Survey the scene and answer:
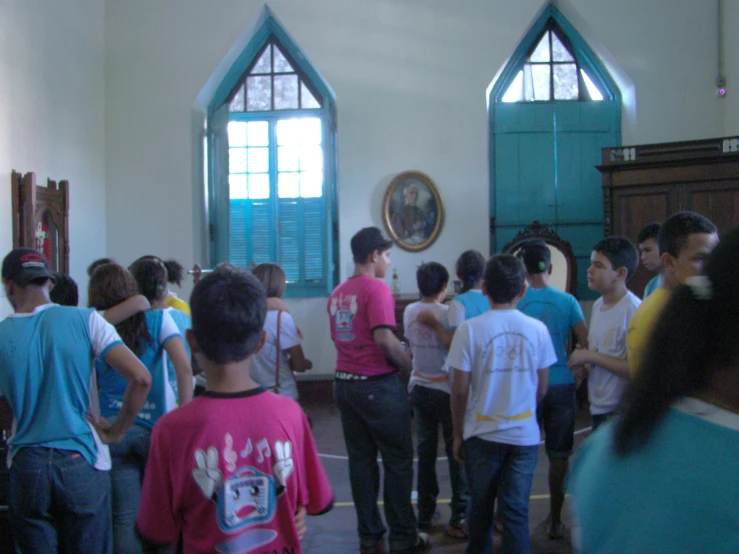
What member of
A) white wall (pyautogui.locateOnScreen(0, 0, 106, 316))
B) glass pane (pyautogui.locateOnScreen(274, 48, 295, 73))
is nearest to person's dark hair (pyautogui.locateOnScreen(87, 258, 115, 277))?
white wall (pyautogui.locateOnScreen(0, 0, 106, 316))

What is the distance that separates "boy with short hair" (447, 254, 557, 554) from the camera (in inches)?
111

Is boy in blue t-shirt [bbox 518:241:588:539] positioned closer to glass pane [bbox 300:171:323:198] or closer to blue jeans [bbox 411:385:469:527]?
blue jeans [bbox 411:385:469:527]

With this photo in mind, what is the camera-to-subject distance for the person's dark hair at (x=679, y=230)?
2.47 meters

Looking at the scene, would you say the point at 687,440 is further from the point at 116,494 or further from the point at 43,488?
the point at 116,494

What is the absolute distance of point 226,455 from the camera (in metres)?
1.53

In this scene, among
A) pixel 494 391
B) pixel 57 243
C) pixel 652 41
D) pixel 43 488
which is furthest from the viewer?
pixel 652 41

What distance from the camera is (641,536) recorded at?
0.83 meters

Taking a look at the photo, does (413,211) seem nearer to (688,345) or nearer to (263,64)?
(263,64)

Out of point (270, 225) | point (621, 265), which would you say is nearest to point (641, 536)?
point (621, 265)

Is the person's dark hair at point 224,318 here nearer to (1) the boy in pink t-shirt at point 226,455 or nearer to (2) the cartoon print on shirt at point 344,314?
(1) the boy in pink t-shirt at point 226,455

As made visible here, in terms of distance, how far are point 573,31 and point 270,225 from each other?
14.7 feet

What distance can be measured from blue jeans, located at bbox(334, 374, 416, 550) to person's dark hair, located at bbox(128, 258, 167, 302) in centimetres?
106

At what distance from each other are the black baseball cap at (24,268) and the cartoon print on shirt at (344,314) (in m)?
1.45

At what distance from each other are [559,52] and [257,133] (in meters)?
3.97
